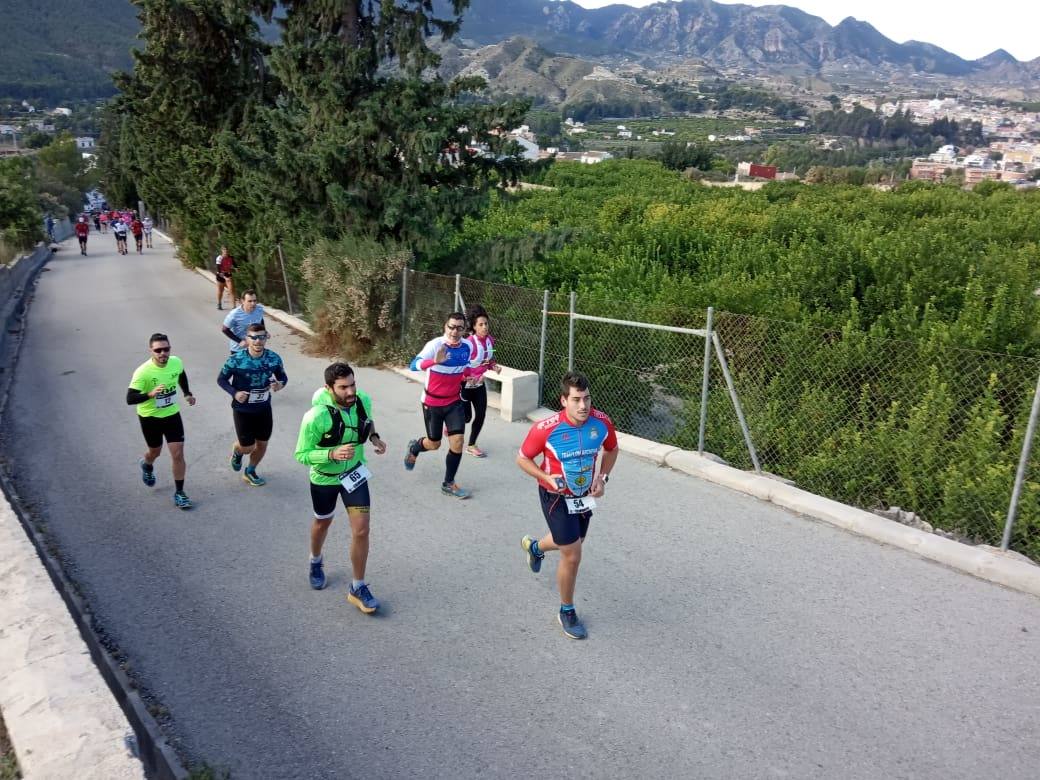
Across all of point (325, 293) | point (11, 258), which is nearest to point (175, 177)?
point (11, 258)

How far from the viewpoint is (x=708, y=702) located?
495cm

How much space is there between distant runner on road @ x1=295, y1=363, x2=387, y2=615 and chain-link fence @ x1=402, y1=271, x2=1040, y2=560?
4434 mm

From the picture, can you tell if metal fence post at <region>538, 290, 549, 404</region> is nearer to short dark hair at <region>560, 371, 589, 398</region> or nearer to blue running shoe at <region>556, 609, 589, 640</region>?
short dark hair at <region>560, 371, 589, 398</region>

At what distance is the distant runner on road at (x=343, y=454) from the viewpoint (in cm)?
563

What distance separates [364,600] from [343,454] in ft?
3.70

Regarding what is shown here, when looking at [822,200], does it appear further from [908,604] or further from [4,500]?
[4,500]

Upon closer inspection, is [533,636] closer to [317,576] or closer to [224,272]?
[317,576]

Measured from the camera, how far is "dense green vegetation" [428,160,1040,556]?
782 cm

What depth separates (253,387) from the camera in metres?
7.96

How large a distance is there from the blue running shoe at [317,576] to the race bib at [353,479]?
0.89 meters

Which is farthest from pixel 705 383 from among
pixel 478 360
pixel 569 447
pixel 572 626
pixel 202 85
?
pixel 202 85

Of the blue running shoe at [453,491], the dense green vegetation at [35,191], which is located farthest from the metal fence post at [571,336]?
the dense green vegetation at [35,191]

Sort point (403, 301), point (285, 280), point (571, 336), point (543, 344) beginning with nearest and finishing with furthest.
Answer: point (571, 336)
point (543, 344)
point (403, 301)
point (285, 280)

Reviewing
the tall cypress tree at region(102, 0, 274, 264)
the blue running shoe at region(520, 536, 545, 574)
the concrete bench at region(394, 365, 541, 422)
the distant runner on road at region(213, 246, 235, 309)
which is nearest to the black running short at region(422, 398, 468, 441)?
the blue running shoe at region(520, 536, 545, 574)
